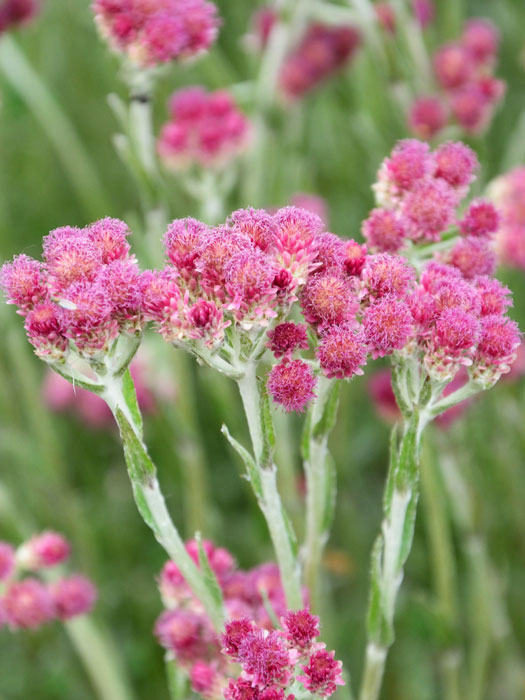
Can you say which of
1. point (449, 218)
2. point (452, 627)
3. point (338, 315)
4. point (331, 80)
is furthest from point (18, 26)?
point (452, 627)

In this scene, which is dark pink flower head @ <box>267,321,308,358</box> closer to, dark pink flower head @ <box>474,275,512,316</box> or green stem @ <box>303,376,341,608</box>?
green stem @ <box>303,376,341,608</box>

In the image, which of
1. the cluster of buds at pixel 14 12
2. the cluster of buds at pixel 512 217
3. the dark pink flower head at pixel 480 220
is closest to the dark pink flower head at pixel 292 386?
the dark pink flower head at pixel 480 220

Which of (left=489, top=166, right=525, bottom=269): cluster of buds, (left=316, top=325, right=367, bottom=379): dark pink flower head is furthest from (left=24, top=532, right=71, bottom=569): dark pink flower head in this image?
(left=489, top=166, right=525, bottom=269): cluster of buds

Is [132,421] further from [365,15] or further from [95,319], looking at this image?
[365,15]

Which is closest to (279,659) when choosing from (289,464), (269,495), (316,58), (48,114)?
(269,495)

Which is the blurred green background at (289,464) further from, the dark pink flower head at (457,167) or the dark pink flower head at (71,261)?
the dark pink flower head at (71,261)
